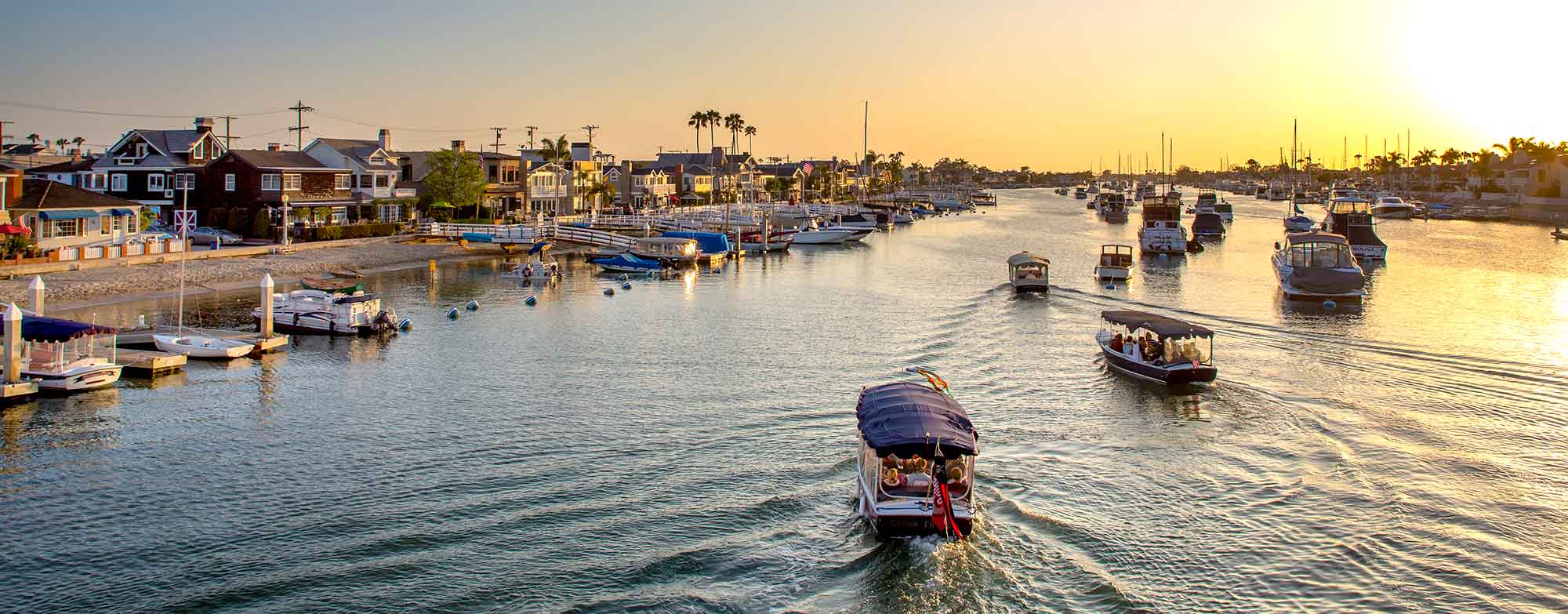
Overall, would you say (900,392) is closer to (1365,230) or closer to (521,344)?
(521,344)

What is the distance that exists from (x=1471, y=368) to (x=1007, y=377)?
16.8m

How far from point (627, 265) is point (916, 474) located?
59417mm

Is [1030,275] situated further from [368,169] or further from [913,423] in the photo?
[368,169]

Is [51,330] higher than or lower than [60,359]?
higher

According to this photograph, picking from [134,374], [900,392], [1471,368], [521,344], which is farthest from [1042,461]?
[134,374]

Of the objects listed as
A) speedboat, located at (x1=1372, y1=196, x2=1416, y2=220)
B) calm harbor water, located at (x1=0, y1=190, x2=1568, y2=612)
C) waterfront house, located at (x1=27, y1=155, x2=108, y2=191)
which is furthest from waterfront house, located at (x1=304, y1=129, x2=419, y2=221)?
speedboat, located at (x1=1372, y1=196, x2=1416, y2=220)

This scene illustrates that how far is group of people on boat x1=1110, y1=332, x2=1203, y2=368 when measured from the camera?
3656cm

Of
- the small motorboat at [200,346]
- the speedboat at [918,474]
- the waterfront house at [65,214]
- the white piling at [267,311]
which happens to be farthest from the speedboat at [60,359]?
the waterfront house at [65,214]

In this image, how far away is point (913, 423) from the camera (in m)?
22.4

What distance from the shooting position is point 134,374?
37.0 metres

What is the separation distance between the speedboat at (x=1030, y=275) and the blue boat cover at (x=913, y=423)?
3708 centimetres

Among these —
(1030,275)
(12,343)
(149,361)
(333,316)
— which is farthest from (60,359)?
(1030,275)

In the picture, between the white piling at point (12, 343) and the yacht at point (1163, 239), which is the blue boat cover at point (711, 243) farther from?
the white piling at point (12, 343)

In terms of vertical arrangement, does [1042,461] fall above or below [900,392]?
below
